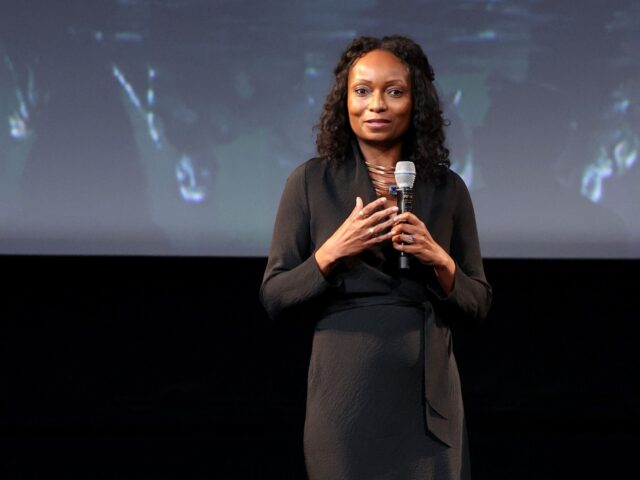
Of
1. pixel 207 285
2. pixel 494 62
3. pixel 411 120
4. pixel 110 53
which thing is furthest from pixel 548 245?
pixel 411 120

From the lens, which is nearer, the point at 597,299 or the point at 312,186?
the point at 312,186

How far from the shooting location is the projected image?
3674 mm

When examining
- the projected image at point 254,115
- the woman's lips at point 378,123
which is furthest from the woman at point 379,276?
the projected image at point 254,115

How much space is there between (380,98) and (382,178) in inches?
4.8

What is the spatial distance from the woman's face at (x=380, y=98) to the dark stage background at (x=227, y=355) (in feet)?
7.26

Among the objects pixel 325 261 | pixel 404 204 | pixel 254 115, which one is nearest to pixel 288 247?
pixel 325 261

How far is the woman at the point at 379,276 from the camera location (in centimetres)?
140

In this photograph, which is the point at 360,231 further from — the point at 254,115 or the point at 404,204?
the point at 254,115

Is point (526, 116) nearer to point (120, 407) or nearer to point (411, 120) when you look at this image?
point (120, 407)

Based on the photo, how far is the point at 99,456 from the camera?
350 centimetres

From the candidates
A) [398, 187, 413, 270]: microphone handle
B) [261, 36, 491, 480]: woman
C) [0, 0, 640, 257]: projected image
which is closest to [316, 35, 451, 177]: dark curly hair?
[261, 36, 491, 480]: woman

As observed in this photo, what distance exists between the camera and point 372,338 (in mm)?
1418

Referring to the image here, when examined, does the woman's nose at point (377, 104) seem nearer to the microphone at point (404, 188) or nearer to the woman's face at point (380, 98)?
the woman's face at point (380, 98)

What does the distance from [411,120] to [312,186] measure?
0.63 feet
